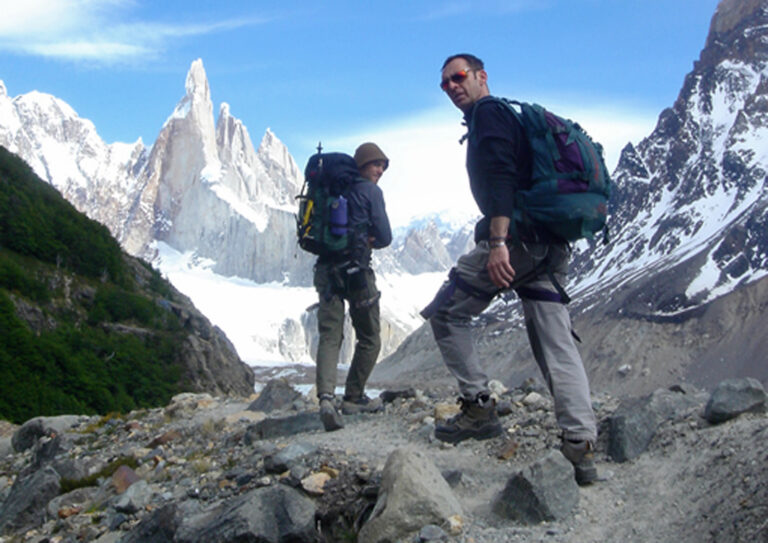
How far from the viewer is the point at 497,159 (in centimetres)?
489

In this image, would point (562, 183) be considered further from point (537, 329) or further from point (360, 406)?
point (360, 406)

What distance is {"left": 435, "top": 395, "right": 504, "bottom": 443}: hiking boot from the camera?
5742 mm

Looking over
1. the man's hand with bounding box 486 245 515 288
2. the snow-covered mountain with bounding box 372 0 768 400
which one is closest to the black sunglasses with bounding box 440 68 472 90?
the man's hand with bounding box 486 245 515 288

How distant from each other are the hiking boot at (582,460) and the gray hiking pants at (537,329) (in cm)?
5

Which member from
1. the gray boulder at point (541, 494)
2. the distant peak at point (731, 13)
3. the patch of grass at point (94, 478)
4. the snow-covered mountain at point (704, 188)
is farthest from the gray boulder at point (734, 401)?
the distant peak at point (731, 13)

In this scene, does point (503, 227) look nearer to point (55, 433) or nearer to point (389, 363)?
point (55, 433)

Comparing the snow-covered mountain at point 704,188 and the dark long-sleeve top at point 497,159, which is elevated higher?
the snow-covered mountain at point 704,188

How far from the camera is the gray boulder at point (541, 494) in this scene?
169 inches

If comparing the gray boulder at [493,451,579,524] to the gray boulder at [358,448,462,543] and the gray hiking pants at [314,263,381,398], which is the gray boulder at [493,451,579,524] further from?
the gray hiking pants at [314,263,381,398]

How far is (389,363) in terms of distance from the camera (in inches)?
6526

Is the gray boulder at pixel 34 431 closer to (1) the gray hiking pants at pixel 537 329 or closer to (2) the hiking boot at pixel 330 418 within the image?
(2) the hiking boot at pixel 330 418

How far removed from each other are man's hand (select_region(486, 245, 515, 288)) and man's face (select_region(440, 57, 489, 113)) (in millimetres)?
1169

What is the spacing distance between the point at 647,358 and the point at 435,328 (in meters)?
116

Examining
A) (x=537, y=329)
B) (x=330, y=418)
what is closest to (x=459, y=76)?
(x=537, y=329)
